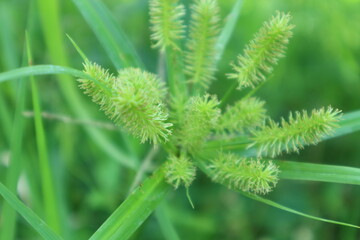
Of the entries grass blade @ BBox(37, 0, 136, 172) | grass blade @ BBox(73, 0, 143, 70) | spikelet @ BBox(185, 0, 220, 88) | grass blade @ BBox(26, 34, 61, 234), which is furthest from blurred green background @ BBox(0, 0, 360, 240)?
spikelet @ BBox(185, 0, 220, 88)

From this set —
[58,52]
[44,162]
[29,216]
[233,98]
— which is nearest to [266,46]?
[29,216]

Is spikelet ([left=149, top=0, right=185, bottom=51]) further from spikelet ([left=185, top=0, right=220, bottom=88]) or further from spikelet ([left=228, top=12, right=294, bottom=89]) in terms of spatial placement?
spikelet ([left=228, top=12, right=294, bottom=89])

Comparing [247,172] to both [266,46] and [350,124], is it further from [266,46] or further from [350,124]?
[350,124]

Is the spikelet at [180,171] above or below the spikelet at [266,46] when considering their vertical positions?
below

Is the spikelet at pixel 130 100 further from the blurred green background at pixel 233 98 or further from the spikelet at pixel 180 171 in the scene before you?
the blurred green background at pixel 233 98

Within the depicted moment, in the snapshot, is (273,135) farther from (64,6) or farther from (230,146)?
(64,6)

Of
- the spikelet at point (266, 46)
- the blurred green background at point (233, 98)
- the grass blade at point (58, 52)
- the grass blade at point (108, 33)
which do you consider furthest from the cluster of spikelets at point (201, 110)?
the blurred green background at point (233, 98)
